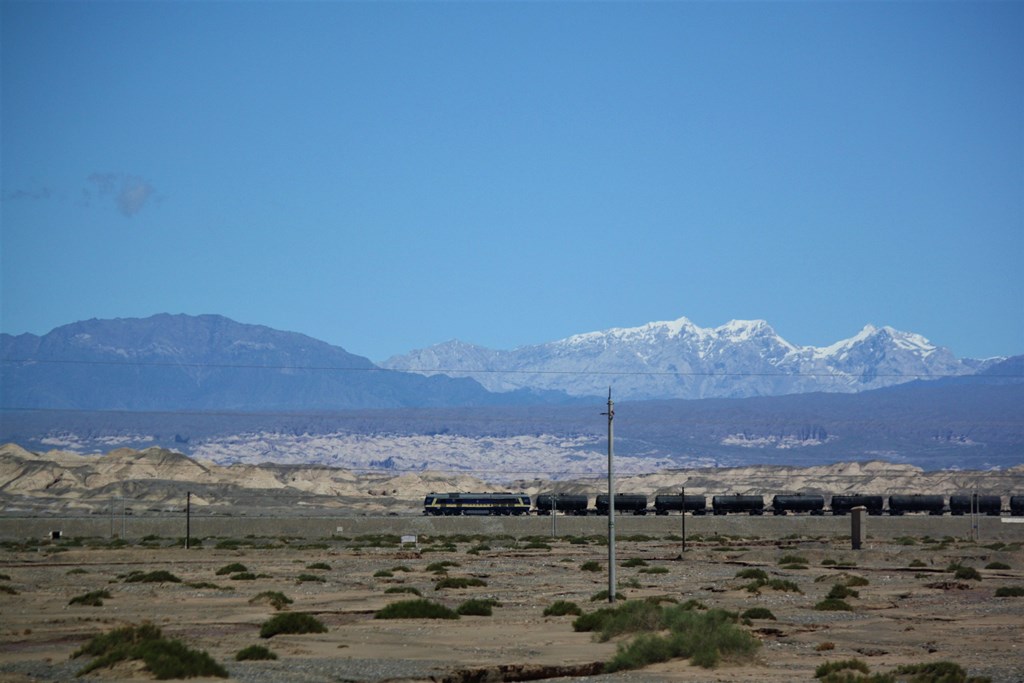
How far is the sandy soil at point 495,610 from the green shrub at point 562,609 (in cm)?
82

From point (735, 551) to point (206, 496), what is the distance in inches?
3277

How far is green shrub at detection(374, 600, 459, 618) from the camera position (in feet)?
127

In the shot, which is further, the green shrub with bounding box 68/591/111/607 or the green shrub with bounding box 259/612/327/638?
the green shrub with bounding box 68/591/111/607

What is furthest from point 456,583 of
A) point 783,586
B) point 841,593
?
point 841,593

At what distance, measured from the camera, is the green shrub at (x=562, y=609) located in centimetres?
3941

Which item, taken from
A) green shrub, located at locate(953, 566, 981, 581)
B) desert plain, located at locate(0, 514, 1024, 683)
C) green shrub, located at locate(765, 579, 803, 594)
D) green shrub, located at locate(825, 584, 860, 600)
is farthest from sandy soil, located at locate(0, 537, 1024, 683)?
green shrub, located at locate(953, 566, 981, 581)

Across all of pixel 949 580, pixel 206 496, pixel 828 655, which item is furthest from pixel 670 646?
pixel 206 496

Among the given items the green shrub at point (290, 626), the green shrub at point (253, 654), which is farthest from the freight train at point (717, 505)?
the green shrub at point (253, 654)

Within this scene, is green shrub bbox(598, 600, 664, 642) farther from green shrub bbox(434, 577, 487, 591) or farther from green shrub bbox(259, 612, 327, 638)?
green shrub bbox(434, 577, 487, 591)

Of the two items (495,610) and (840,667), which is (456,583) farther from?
(840,667)

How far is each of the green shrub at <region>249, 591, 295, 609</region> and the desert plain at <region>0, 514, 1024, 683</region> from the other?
26 centimetres

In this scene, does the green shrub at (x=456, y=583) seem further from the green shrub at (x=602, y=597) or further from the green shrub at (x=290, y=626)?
the green shrub at (x=290, y=626)

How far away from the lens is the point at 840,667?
26578 millimetres

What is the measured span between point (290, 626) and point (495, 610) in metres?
8.39
